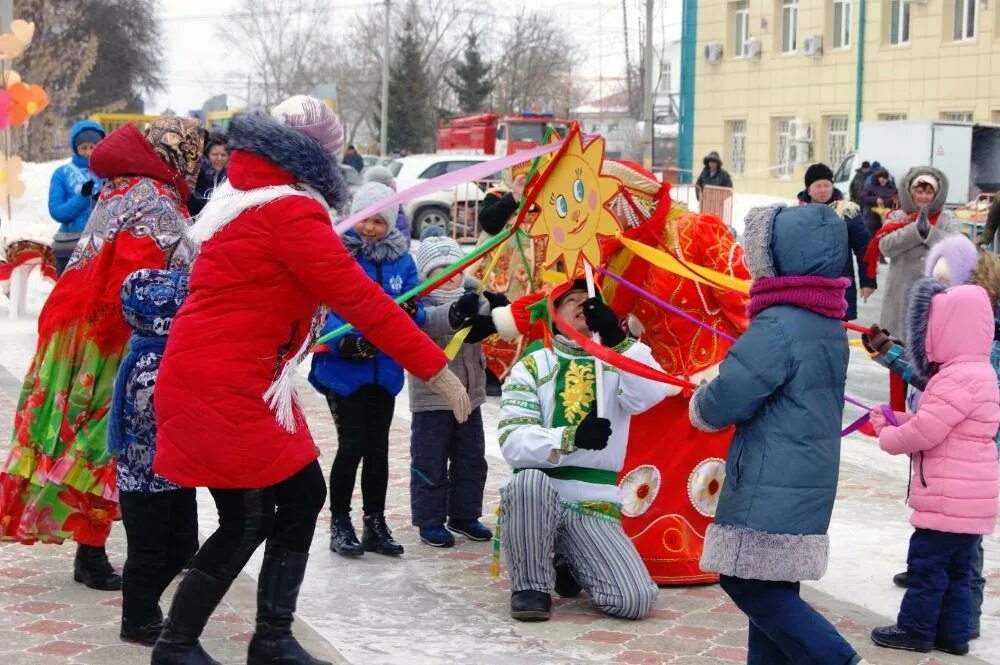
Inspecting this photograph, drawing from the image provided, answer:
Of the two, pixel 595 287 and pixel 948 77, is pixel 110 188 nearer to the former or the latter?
pixel 595 287

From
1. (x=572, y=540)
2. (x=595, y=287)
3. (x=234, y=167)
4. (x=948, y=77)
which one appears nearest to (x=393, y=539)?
(x=572, y=540)

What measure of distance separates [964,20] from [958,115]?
2.19 m

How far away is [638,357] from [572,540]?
0.75 meters

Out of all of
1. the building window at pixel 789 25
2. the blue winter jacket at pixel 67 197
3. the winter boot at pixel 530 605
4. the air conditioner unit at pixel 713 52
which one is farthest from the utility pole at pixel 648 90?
the winter boot at pixel 530 605

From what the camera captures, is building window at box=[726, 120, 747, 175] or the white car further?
building window at box=[726, 120, 747, 175]

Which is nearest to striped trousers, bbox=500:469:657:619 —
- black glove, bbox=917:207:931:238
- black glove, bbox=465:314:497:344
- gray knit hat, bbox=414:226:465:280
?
black glove, bbox=465:314:497:344

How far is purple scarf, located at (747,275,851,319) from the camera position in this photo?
161 inches

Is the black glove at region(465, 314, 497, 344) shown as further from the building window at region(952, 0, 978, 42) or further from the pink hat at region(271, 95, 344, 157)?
the building window at region(952, 0, 978, 42)

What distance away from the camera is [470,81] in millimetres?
61125

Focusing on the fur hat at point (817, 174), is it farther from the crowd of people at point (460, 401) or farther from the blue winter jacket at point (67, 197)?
the blue winter jacket at point (67, 197)

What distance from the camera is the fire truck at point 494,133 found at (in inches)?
1521

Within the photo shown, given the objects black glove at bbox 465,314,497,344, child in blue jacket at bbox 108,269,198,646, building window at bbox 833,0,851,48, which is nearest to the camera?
child in blue jacket at bbox 108,269,198,646

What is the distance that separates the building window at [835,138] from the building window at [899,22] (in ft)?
7.90

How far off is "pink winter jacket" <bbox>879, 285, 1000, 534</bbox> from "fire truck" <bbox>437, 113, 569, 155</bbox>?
3049cm
